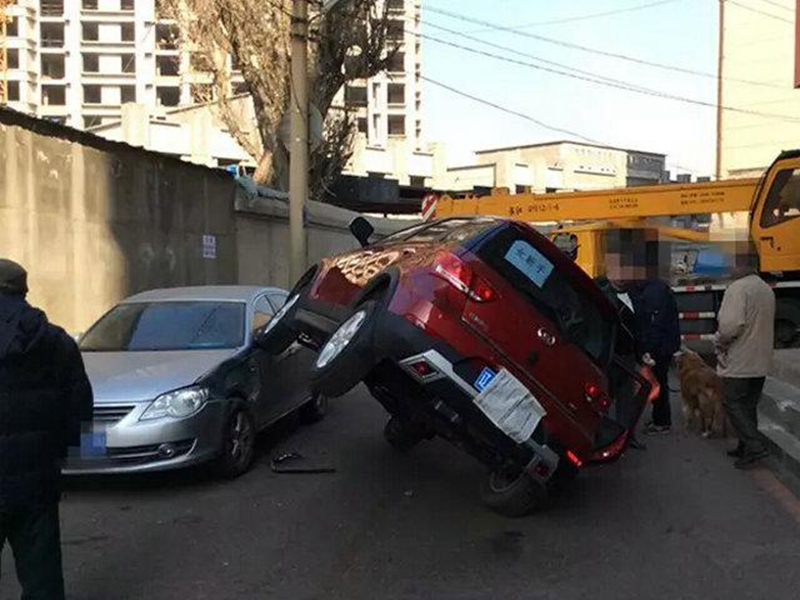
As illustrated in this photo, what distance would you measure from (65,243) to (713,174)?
52113mm

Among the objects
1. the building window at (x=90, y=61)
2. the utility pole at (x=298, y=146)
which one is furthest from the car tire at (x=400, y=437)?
the building window at (x=90, y=61)

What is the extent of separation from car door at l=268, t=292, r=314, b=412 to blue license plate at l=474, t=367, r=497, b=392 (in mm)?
3368

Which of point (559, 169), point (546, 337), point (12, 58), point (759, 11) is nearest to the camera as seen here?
point (546, 337)

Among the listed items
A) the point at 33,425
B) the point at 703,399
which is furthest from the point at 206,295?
the point at 703,399

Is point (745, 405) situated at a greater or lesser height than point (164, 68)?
lesser

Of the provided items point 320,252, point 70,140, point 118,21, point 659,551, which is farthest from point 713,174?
point 118,21

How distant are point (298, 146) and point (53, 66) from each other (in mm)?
93770

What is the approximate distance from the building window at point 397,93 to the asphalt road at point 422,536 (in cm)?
9572

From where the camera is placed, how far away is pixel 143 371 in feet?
22.2

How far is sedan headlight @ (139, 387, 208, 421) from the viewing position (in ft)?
20.9

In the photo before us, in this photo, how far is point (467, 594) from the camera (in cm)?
470

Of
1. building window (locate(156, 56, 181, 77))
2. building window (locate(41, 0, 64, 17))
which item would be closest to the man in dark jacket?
building window (locate(156, 56, 181, 77))

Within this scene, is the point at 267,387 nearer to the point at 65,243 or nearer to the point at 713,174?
the point at 65,243

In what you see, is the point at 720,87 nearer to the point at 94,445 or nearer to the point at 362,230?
the point at 362,230
